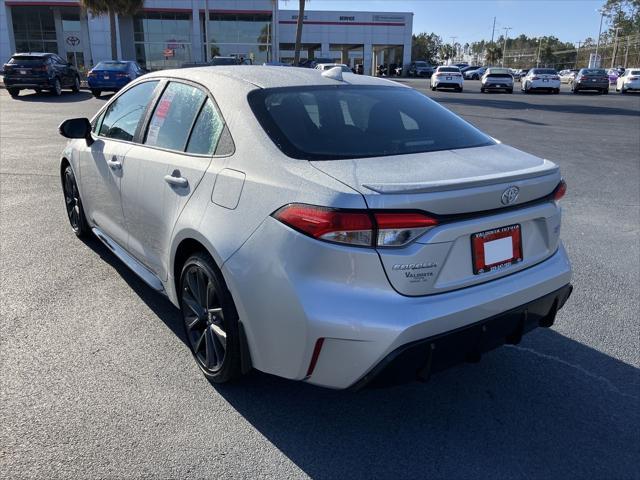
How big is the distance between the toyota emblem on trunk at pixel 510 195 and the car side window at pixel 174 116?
5.84 feet

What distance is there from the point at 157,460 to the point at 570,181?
7.85 meters

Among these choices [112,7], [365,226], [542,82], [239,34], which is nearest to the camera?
[365,226]

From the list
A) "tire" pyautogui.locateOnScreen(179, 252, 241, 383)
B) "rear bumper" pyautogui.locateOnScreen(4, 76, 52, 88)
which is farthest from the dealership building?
"tire" pyautogui.locateOnScreen(179, 252, 241, 383)

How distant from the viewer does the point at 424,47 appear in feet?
371

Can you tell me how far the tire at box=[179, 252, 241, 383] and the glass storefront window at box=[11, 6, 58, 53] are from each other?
2260 inches

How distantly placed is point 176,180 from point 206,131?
0.32m

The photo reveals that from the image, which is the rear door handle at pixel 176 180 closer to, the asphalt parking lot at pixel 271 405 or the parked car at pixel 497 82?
the asphalt parking lot at pixel 271 405

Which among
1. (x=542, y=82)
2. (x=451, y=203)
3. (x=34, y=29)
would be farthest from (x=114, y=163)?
(x=34, y=29)

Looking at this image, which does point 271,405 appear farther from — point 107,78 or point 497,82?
point 497,82

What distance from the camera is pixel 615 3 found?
94.1 metres

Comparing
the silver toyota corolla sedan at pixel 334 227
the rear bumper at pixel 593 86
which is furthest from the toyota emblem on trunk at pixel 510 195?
the rear bumper at pixel 593 86

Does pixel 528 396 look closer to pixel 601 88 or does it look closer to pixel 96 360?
pixel 96 360

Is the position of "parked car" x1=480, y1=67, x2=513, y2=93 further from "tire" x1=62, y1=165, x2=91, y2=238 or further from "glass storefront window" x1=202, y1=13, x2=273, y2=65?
"tire" x1=62, y1=165, x2=91, y2=238

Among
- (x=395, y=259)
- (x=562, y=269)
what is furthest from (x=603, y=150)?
(x=395, y=259)
